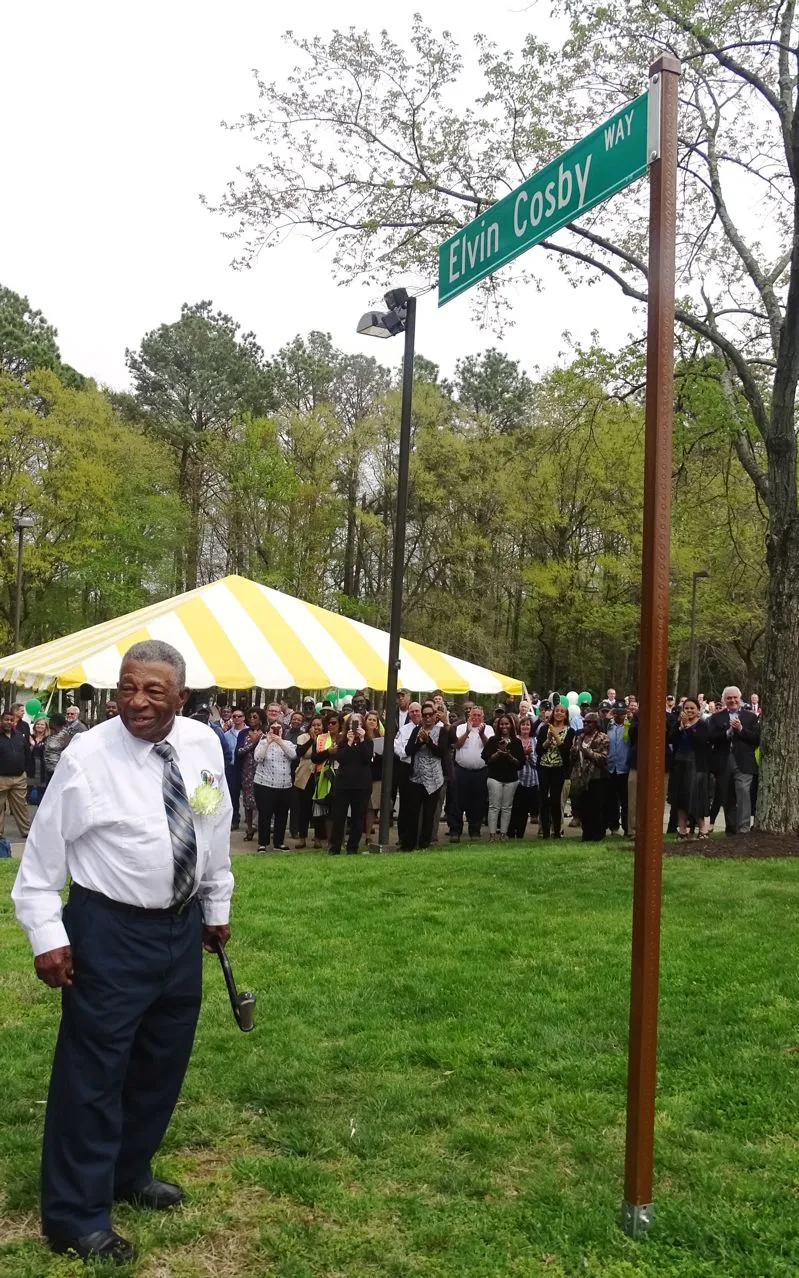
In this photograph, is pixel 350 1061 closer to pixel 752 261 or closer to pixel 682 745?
pixel 682 745

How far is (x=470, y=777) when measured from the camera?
47.0 ft

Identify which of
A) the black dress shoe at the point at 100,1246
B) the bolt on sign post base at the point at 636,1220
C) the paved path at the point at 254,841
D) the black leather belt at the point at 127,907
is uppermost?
the black leather belt at the point at 127,907

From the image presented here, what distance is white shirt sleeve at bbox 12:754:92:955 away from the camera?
3.23 metres

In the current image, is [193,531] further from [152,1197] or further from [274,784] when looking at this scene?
[152,1197]

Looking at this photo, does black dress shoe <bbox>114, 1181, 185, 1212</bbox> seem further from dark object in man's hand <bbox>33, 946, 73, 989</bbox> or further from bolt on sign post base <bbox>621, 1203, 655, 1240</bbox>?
bolt on sign post base <bbox>621, 1203, 655, 1240</bbox>

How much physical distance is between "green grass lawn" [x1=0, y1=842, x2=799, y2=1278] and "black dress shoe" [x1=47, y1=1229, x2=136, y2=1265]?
0.15ft

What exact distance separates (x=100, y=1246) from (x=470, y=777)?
37.0 ft

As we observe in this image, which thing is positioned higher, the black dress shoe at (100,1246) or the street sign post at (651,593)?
the street sign post at (651,593)

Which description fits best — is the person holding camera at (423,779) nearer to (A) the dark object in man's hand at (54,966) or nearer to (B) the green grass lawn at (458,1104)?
(B) the green grass lawn at (458,1104)

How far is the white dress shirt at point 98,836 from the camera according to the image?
3.24 metres

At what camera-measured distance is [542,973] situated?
6266 millimetres

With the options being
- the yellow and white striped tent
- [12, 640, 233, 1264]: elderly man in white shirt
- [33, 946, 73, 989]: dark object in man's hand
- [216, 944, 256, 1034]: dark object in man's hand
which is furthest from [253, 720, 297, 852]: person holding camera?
[33, 946, 73, 989]: dark object in man's hand

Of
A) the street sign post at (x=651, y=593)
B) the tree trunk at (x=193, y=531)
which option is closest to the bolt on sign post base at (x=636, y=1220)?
the street sign post at (x=651, y=593)

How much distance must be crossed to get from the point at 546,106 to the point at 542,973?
10649mm
